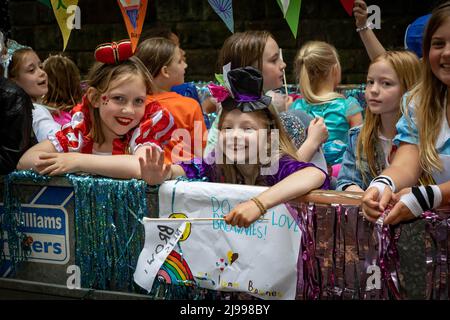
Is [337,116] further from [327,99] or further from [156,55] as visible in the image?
[156,55]

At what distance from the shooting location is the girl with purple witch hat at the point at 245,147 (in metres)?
2.11

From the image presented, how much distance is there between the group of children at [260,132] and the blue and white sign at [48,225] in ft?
0.31

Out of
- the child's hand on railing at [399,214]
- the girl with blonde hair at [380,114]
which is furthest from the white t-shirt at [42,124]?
the child's hand on railing at [399,214]

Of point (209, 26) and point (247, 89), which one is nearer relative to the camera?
point (247, 89)

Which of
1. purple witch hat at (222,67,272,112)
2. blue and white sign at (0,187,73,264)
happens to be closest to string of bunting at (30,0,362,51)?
purple witch hat at (222,67,272,112)

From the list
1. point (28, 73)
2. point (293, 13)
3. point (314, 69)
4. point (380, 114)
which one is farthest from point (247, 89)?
point (28, 73)

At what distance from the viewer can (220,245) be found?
1.98 m

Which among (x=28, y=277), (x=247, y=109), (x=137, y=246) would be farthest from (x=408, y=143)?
(x=28, y=277)

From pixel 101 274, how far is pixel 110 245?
12cm

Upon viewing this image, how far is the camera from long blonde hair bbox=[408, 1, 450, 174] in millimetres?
1973

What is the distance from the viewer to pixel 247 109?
2186mm

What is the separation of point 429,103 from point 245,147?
62cm

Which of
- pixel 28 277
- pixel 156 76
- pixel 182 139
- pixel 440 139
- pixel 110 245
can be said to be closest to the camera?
pixel 440 139

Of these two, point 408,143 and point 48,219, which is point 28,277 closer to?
point 48,219
